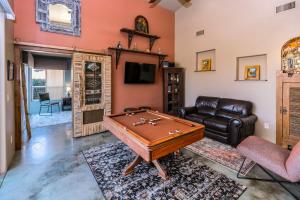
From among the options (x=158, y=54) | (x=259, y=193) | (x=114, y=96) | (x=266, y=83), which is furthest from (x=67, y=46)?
(x=266, y=83)

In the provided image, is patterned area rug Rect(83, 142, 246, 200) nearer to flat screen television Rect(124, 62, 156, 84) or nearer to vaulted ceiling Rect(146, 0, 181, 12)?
flat screen television Rect(124, 62, 156, 84)

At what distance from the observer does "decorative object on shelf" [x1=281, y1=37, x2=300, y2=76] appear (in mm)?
3316

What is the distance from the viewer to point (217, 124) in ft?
12.1

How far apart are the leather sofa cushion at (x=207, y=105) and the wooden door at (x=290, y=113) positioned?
1494 mm

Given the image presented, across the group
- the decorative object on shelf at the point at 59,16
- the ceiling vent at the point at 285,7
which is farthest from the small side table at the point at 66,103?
the ceiling vent at the point at 285,7

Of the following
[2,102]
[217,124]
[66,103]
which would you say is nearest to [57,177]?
[2,102]

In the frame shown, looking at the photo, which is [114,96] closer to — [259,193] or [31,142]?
[31,142]

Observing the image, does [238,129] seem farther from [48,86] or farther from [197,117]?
[48,86]

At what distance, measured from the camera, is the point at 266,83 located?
379 centimetres

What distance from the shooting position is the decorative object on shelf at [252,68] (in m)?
3.97

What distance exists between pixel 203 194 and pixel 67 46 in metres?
4.13

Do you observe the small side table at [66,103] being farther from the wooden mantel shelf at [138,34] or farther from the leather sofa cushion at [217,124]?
the leather sofa cushion at [217,124]

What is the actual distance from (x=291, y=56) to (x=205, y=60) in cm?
218

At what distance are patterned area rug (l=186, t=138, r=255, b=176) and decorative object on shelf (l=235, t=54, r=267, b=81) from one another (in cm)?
196
